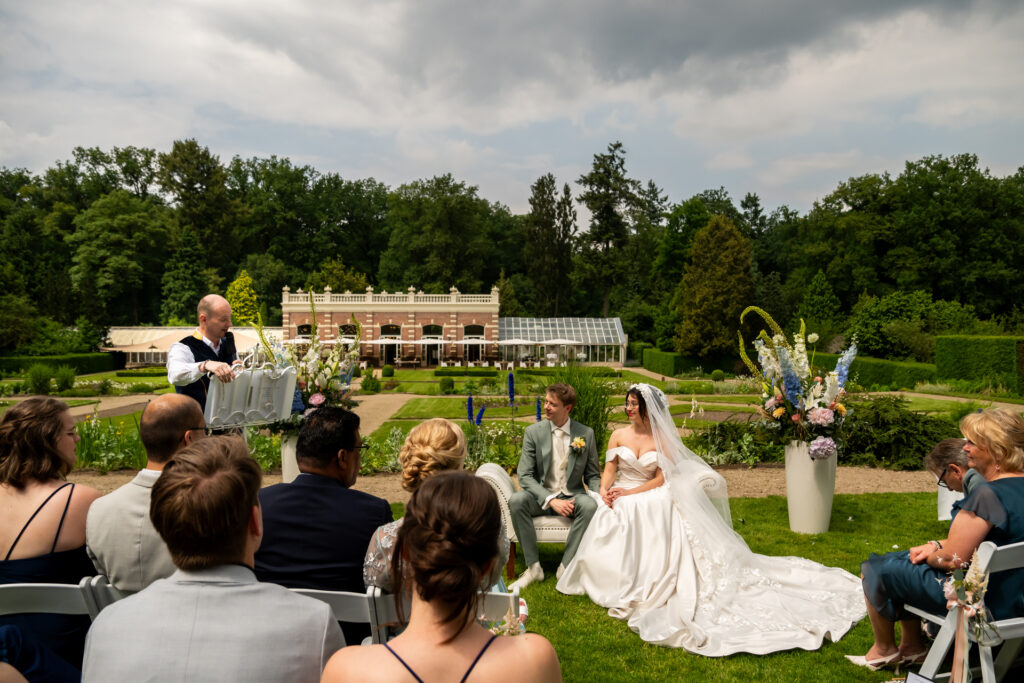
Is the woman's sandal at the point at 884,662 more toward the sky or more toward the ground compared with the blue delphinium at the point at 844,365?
more toward the ground

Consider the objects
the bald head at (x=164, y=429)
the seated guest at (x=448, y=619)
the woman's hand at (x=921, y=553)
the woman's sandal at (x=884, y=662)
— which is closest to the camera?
the seated guest at (x=448, y=619)

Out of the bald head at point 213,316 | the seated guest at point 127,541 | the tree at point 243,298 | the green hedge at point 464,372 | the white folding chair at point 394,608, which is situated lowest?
the green hedge at point 464,372

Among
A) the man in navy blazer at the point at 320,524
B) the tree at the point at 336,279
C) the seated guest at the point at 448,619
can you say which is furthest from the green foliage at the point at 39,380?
the tree at the point at 336,279

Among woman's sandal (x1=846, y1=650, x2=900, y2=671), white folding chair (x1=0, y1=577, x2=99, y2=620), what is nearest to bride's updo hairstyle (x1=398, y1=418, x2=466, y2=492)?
white folding chair (x1=0, y1=577, x2=99, y2=620)

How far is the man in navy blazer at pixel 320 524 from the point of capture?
222 centimetres

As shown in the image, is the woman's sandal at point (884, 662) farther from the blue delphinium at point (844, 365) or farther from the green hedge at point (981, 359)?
the green hedge at point (981, 359)

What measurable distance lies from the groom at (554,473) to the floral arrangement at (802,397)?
182 cm

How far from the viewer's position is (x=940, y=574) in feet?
9.79

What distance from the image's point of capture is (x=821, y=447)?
5.61m

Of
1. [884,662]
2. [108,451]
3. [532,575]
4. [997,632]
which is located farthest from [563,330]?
[997,632]

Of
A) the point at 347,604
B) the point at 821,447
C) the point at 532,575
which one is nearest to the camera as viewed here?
the point at 347,604

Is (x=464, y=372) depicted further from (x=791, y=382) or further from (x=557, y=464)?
(x=557, y=464)

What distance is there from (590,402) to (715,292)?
23579 mm

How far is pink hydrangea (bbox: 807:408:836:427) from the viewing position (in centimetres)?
565
